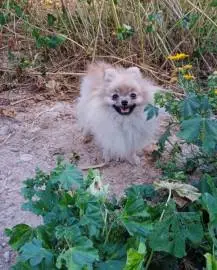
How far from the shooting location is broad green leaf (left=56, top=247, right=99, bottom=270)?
1861 millimetres

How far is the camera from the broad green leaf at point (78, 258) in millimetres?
1861

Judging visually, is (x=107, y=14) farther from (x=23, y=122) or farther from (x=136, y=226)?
(x=136, y=226)

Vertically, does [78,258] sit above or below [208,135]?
below

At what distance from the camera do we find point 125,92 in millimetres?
3285

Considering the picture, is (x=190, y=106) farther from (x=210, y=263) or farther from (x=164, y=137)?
(x=210, y=263)

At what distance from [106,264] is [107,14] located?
3.06 m

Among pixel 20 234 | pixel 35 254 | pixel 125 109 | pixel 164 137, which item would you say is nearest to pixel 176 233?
pixel 35 254

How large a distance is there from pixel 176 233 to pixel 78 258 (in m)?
0.40

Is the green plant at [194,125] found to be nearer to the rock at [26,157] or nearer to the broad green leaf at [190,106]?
the broad green leaf at [190,106]

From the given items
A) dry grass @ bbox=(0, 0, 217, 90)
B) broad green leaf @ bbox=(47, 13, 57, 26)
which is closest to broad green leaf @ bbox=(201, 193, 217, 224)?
dry grass @ bbox=(0, 0, 217, 90)

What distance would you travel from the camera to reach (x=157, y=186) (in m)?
2.28

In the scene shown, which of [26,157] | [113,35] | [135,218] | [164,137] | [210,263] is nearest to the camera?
[210,263]

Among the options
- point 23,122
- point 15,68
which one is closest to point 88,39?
point 15,68

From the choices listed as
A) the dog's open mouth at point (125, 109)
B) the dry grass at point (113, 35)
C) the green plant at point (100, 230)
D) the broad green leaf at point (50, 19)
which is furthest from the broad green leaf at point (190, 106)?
the broad green leaf at point (50, 19)
